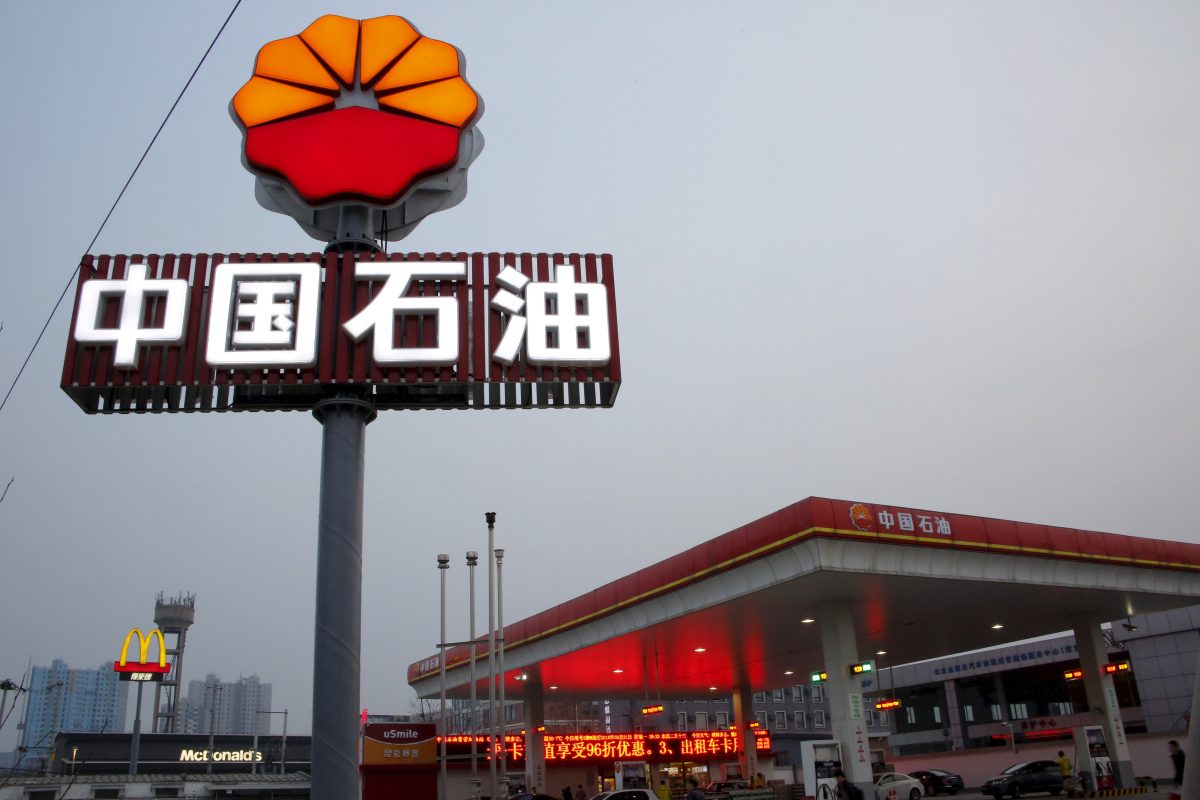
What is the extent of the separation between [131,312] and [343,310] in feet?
9.43

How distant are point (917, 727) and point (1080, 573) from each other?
47.8m

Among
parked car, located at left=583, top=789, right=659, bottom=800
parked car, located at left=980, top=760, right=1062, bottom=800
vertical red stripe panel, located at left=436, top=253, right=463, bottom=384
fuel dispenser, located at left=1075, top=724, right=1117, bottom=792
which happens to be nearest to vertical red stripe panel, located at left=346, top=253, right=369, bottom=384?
vertical red stripe panel, located at left=436, top=253, right=463, bottom=384

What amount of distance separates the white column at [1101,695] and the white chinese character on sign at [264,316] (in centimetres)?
3031

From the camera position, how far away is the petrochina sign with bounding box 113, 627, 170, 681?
81.9 metres

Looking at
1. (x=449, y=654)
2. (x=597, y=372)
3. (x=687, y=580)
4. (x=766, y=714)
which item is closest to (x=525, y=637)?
(x=449, y=654)

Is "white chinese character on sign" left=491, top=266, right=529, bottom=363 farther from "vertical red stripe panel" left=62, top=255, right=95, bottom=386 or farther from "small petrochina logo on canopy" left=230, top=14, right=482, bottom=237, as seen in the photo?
"vertical red stripe panel" left=62, top=255, right=95, bottom=386

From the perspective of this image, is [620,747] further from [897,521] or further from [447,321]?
[447,321]

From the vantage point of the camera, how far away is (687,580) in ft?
91.2

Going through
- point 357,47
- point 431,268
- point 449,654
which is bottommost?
point 449,654

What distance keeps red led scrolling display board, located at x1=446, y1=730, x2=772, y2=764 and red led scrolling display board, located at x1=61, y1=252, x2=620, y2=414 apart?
102ft

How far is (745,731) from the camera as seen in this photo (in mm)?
44906

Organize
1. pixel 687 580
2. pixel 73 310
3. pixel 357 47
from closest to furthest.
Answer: pixel 73 310 < pixel 357 47 < pixel 687 580

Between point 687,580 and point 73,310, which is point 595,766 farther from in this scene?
point 73,310

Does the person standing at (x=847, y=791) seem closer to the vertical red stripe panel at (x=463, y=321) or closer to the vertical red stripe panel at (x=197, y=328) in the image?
the vertical red stripe panel at (x=463, y=321)
